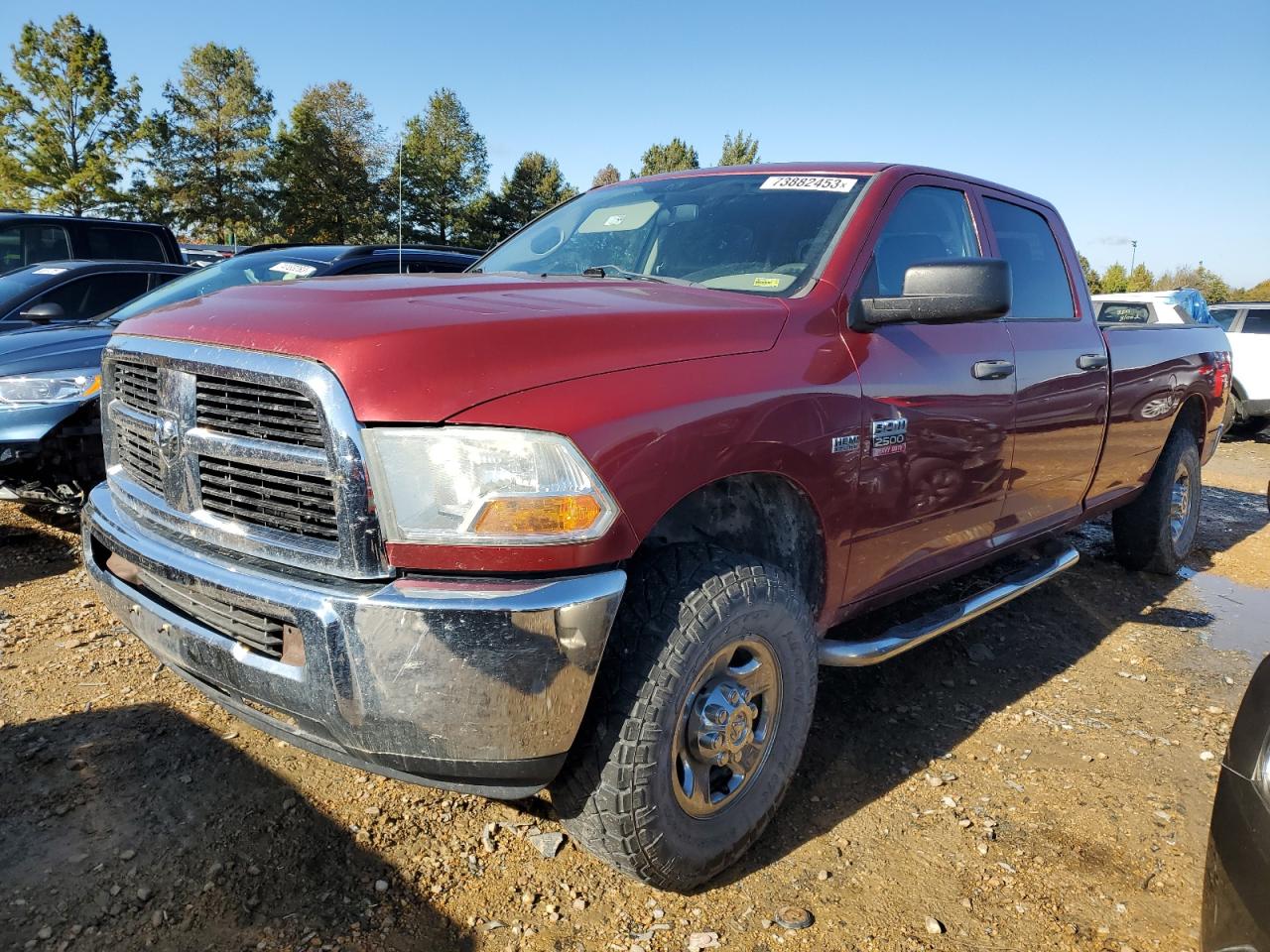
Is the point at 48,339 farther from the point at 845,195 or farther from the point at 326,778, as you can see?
the point at 845,195

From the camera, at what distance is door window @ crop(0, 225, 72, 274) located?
7.47 meters

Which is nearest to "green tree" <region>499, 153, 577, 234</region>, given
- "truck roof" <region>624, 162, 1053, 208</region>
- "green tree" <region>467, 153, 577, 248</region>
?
"green tree" <region>467, 153, 577, 248</region>

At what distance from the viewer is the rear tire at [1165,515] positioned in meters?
4.80

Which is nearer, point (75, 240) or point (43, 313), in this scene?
point (43, 313)

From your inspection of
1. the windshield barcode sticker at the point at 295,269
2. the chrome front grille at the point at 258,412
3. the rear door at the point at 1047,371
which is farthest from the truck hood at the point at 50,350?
the rear door at the point at 1047,371

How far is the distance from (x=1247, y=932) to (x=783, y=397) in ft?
4.55

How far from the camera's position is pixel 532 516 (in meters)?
1.69

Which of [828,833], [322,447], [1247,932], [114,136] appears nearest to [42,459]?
[322,447]

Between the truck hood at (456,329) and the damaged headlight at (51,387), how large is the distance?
2.17 meters

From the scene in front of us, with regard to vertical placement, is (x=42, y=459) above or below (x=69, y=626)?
above

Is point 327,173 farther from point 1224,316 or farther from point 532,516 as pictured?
point 532,516

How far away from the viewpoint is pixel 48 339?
14.2ft

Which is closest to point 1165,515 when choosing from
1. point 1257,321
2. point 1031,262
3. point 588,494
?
point 1031,262

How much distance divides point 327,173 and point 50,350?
35109mm
